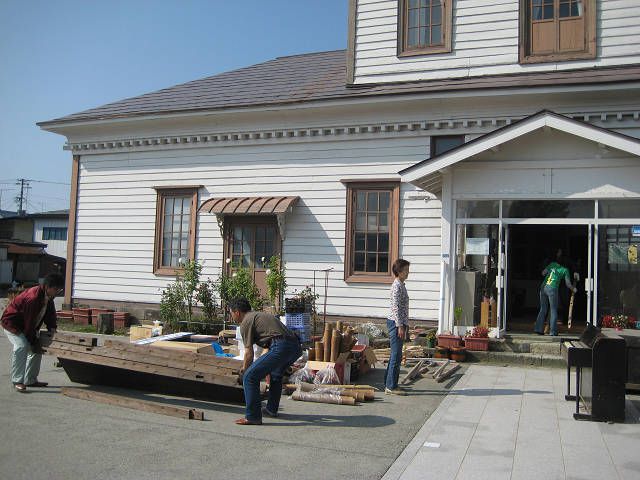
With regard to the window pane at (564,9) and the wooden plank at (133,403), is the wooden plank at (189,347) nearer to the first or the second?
the wooden plank at (133,403)

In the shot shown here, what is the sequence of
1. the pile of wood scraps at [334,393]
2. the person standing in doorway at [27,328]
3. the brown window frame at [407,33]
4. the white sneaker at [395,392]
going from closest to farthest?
the pile of wood scraps at [334,393] → the person standing in doorway at [27,328] → the white sneaker at [395,392] → the brown window frame at [407,33]

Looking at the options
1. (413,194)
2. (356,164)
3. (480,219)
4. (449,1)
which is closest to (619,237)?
(480,219)

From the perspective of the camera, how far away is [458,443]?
6.48 m

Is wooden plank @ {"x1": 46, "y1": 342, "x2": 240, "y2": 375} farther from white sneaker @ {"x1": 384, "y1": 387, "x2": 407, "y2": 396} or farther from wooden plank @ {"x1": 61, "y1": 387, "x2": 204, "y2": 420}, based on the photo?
white sneaker @ {"x1": 384, "y1": 387, "x2": 407, "y2": 396}

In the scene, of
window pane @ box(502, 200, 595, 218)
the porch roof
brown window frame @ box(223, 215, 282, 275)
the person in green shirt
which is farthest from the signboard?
brown window frame @ box(223, 215, 282, 275)

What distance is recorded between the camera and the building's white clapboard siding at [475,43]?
513 inches

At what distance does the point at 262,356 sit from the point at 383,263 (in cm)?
733

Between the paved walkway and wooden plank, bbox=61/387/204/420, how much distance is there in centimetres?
265

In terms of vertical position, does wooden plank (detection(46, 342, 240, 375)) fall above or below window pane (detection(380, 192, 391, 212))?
below

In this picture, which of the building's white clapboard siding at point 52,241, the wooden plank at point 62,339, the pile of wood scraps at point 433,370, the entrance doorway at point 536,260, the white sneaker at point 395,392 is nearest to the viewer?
the wooden plank at point 62,339

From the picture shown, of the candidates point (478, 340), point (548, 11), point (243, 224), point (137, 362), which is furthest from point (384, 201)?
point (137, 362)

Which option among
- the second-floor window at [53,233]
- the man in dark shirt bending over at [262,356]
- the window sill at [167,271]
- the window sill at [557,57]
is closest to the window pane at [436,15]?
the window sill at [557,57]

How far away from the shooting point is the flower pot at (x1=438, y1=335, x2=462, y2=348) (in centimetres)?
1165

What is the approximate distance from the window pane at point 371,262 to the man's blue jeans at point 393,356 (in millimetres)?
5429
